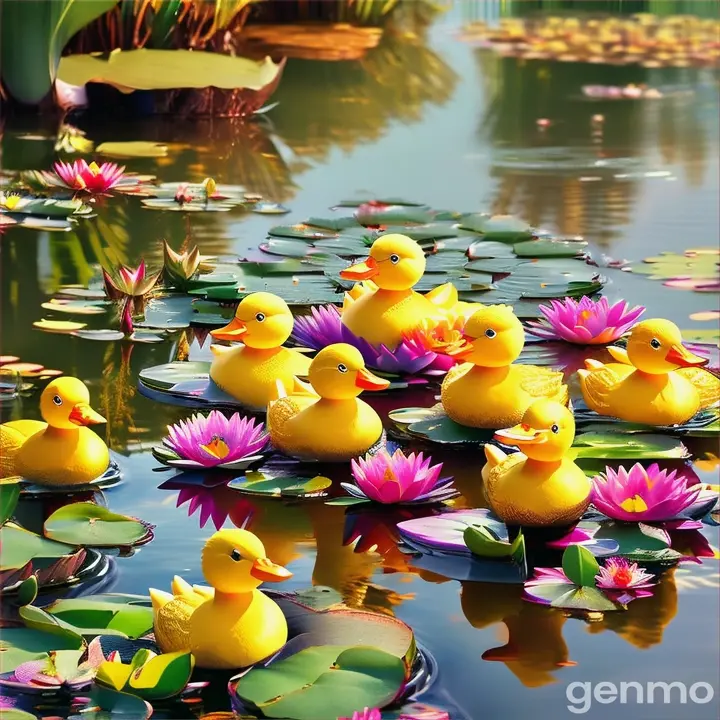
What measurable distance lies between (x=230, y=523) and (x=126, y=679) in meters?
1.00

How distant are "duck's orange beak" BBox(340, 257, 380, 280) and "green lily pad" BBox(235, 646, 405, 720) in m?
2.06

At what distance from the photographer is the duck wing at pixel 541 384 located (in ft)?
15.3

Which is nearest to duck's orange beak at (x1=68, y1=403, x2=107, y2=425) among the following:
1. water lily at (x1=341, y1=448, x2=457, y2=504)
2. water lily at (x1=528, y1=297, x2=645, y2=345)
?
water lily at (x1=341, y1=448, x2=457, y2=504)

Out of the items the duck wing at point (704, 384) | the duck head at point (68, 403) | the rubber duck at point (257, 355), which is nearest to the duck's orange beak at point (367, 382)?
the rubber duck at point (257, 355)

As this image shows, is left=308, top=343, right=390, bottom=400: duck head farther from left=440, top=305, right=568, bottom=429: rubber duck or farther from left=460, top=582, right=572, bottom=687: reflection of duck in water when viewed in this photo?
left=460, top=582, right=572, bottom=687: reflection of duck in water

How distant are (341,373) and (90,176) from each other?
13.4 ft

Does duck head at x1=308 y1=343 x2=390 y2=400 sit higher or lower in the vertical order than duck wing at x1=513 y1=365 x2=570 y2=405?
higher

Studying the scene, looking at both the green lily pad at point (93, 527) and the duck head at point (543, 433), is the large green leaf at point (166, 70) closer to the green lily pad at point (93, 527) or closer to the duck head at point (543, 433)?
the green lily pad at point (93, 527)

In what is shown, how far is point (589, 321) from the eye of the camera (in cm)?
555

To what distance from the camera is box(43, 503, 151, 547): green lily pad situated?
383 centimetres

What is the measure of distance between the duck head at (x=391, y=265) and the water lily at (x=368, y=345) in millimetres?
212

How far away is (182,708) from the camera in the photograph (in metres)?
3.08

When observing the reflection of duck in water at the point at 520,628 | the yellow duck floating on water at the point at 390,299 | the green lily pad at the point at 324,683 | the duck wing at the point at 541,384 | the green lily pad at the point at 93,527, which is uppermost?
the yellow duck floating on water at the point at 390,299

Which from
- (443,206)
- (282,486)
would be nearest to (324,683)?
(282,486)
